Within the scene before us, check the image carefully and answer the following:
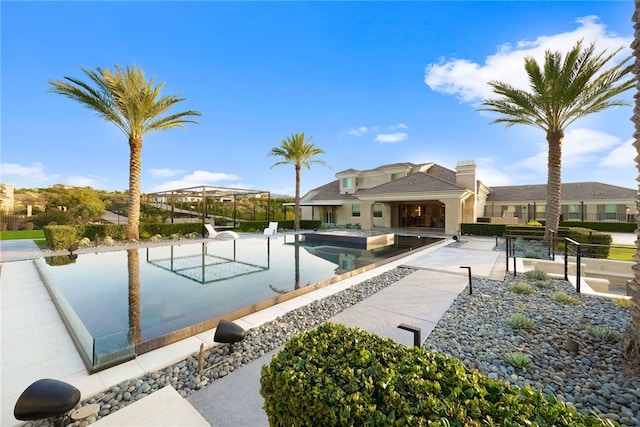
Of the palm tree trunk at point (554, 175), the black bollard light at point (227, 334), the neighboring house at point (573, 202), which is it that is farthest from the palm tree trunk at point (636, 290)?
the neighboring house at point (573, 202)

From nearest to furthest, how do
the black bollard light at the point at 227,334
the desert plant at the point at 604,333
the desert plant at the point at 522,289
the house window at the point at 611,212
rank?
the black bollard light at the point at 227,334 → the desert plant at the point at 604,333 → the desert plant at the point at 522,289 → the house window at the point at 611,212

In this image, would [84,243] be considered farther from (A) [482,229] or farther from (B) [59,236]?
(A) [482,229]

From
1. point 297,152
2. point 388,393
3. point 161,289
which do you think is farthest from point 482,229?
point 388,393

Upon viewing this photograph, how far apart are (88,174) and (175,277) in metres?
32.5

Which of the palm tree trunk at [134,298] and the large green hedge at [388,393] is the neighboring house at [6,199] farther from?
the large green hedge at [388,393]

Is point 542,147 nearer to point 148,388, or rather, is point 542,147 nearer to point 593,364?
point 593,364

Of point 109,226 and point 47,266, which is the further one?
point 109,226

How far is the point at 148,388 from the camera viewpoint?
3059 millimetres

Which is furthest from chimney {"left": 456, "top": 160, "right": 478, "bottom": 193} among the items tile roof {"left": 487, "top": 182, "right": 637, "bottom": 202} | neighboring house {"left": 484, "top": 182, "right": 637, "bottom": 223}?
tile roof {"left": 487, "top": 182, "right": 637, "bottom": 202}

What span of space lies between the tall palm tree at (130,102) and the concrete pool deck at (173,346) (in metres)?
8.35

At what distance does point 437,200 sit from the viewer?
76.3 ft

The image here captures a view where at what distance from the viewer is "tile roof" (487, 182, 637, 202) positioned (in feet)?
89.8

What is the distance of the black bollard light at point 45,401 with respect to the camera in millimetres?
2227

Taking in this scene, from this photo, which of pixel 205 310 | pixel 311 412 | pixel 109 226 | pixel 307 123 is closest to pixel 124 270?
pixel 205 310
